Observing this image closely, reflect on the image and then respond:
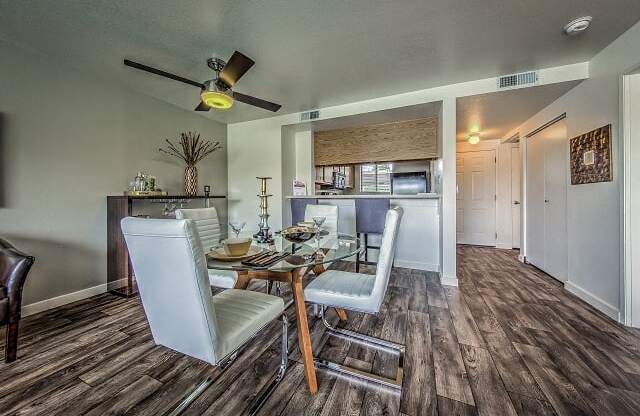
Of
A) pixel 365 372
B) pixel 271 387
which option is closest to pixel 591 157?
pixel 365 372

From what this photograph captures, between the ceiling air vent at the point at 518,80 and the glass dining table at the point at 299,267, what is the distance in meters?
2.48

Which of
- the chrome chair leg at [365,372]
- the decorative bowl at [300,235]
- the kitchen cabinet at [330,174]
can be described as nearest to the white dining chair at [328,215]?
the decorative bowl at [300,235]

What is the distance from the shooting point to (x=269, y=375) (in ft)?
4.84

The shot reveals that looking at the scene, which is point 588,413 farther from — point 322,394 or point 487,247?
point 487,247

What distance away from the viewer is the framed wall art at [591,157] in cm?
221

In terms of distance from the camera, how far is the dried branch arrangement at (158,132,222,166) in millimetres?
3547

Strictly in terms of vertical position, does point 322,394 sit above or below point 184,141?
below

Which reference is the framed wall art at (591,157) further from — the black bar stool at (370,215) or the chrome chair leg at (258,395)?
the chrome chair leg at (258,395)

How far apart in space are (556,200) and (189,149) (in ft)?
16.3

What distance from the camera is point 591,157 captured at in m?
2.42

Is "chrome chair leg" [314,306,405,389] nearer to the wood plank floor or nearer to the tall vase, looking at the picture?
the wood plank floor

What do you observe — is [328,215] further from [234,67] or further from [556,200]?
[556,200]

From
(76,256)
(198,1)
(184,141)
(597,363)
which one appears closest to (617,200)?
(597,363)

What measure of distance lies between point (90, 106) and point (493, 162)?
6.44 metres
